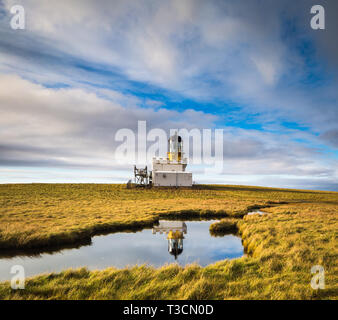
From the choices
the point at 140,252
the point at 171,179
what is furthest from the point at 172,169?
the point at 140,252

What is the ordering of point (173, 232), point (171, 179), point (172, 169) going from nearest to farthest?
point (173, 232)
point (171, 179)
point (172, 169)

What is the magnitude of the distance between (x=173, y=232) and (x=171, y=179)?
3432cm

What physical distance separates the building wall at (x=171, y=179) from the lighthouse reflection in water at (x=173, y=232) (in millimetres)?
30495

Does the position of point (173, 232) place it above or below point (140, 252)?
below

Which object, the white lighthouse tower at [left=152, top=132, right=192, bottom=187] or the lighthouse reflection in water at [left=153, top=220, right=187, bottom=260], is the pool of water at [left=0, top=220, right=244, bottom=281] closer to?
the lighthouse reflection in water at [left=153, top=220, right=187, bottom=260]

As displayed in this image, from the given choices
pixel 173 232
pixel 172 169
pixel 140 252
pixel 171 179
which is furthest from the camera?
pixel 172 169

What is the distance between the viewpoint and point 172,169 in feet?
171

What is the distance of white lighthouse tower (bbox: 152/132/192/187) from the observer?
162 feet

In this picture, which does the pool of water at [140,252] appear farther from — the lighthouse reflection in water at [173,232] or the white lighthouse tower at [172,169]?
the white lighthouse tower at [172,169]

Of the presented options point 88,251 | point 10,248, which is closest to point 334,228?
point 88,251

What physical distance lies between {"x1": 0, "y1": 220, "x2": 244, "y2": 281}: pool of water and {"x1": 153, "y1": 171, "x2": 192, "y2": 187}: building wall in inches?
1305

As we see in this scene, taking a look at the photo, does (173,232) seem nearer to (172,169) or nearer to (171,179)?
(171,179)
